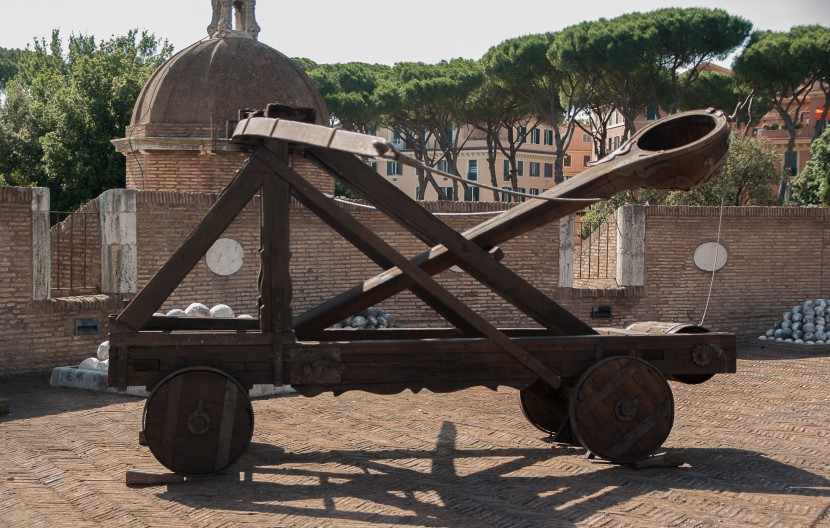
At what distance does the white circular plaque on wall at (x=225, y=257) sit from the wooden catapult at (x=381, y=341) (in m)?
5.25

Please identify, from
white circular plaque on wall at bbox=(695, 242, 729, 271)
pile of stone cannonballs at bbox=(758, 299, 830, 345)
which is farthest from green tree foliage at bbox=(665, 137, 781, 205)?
white circular plaque on wall at bbox=(695, 242, 729, 271)

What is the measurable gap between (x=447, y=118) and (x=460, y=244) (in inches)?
1274

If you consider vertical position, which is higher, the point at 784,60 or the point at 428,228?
the point at 784,60

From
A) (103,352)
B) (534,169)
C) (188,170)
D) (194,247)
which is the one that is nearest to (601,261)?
(188,170)

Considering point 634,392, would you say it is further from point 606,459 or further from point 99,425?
point 99,425

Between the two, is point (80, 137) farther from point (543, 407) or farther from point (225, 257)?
point (543, 407)

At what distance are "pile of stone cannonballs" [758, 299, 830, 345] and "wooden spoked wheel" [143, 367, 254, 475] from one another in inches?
422

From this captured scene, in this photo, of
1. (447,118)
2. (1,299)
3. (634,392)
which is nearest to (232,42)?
(1,299)

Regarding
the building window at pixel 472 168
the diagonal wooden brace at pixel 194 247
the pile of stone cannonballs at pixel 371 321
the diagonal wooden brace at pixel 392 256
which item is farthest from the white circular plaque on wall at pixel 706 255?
the building window at pixel 472 168

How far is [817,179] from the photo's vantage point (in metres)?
23.8

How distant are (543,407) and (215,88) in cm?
999

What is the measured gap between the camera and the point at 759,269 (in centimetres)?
1490

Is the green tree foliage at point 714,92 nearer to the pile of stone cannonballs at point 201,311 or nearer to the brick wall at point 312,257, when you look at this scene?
the brick wall at point 312,257

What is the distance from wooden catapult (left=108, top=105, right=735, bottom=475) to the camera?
607 cm
